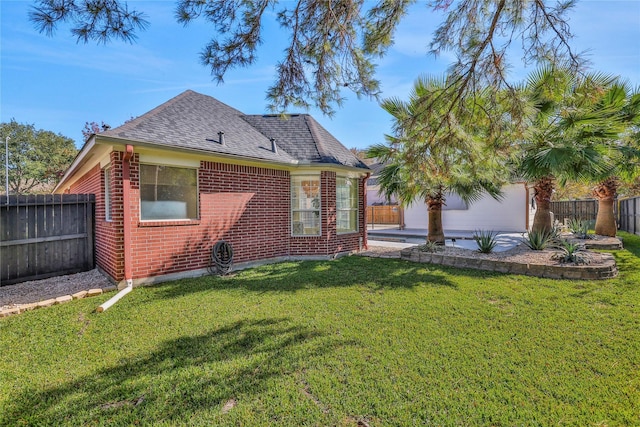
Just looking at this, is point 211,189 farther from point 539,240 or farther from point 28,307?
point 539,240

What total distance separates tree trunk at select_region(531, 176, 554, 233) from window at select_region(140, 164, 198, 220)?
379 inches

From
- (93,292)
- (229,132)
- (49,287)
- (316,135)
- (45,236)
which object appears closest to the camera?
(93,292)

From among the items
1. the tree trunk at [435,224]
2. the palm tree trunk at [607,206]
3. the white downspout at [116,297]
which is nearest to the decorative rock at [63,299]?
the white downspout at [116,297]

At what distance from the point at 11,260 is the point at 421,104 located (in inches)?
340

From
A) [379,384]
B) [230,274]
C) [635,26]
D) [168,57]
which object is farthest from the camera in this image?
[230,274]

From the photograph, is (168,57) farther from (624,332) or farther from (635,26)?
(624,332)

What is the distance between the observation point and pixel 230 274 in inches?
281

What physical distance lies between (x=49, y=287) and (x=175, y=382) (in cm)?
518

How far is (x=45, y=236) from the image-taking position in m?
6.72

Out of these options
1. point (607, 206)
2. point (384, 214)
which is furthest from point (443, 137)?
point (384, 214)

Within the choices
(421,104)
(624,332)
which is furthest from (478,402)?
(421,104)

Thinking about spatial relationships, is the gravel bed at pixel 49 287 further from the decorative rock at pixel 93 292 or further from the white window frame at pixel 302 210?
the white window frame at pixel 302 210

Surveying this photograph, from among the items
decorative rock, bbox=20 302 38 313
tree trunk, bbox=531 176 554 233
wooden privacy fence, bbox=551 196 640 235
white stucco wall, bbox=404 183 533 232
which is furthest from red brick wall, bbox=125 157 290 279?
wooden privacy fence, bbox=551 196 640 235

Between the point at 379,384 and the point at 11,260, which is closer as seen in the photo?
the point at 379,384
